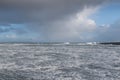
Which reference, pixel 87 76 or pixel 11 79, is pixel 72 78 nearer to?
pixel 87 76

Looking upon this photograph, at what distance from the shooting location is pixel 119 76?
75.6 feet

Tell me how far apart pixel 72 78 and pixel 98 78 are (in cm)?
233

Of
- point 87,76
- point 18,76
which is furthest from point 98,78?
point 18,76

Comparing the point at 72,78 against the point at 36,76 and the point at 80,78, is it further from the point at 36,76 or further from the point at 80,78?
the point at 36,76

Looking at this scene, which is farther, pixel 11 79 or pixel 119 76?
pixel 119 76

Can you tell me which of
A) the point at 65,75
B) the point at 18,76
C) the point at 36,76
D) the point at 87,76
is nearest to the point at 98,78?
the point at 87,76

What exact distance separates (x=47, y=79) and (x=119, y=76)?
6.77 meters

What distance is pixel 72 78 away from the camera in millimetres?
22234

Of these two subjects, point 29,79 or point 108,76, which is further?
point 108,76

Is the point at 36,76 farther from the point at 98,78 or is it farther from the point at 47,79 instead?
the point at 98,78

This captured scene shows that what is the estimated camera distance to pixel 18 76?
22812 mm

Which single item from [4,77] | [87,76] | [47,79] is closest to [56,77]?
[47,79]

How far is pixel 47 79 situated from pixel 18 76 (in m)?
2.94

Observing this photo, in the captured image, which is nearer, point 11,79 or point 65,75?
point 11,79
